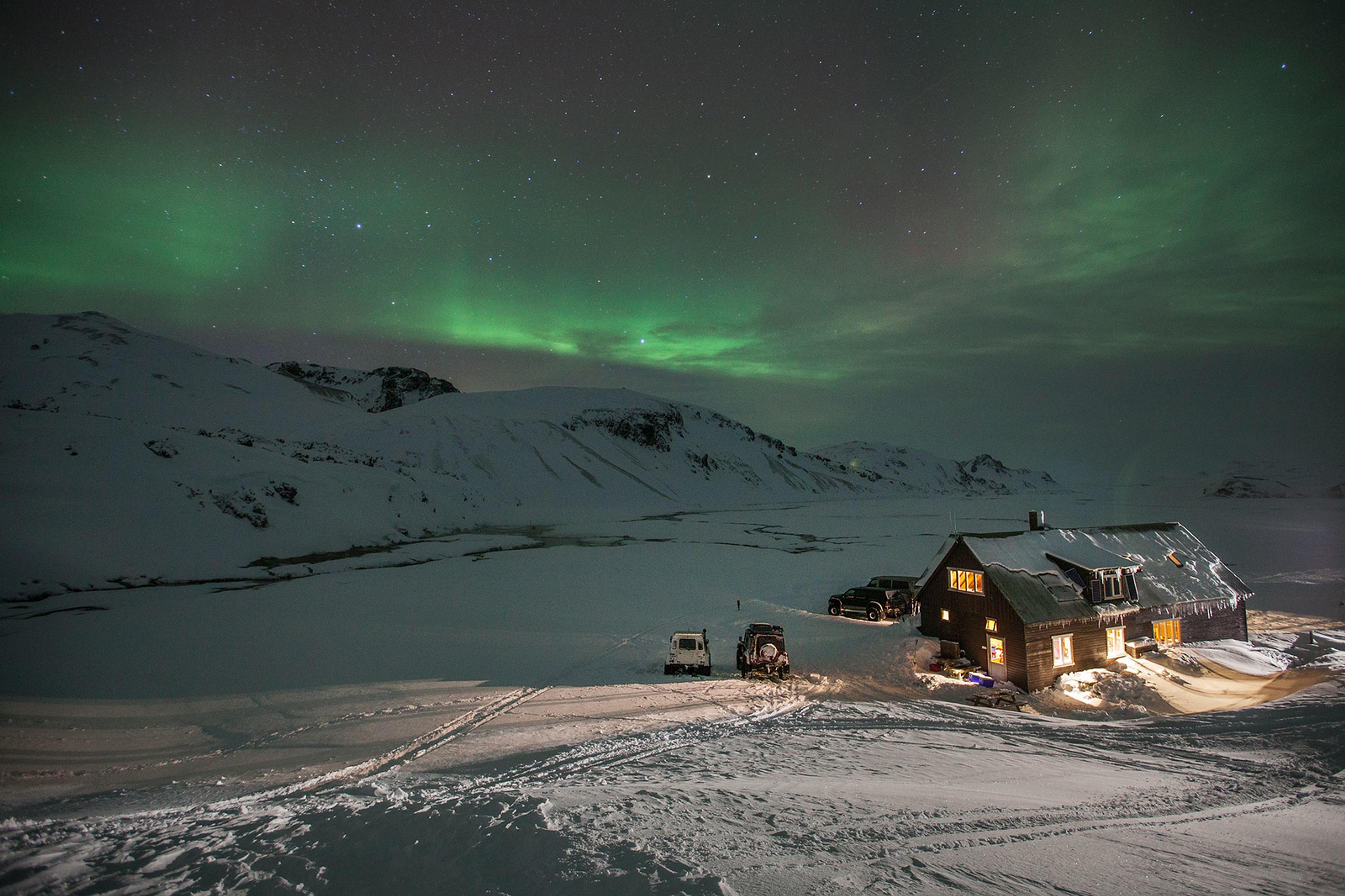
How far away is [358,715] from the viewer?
13.3 m

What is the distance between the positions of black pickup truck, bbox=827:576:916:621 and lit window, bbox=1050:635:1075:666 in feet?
21.2

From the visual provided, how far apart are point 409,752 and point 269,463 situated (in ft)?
150

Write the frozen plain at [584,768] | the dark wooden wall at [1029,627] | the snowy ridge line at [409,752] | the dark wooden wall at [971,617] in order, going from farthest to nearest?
1. the dark wooden wall at [971,617]
2. the dark wooden wall at [1029,627]
3. the snowy ridge line at [409,752]
4. the frozen plain at [584,768]

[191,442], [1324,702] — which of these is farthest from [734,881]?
[191,442]

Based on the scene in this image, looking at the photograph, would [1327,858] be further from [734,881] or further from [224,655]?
[224,655]

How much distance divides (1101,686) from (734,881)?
17764 millimetres

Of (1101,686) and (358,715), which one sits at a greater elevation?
(358,715)

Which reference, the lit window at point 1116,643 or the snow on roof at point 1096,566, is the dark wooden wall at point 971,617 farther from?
the lit window at point 1116,643

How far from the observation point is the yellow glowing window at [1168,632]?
21.6 metres

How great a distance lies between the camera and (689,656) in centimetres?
1812

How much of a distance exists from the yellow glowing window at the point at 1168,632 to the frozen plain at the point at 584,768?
5.68 metres

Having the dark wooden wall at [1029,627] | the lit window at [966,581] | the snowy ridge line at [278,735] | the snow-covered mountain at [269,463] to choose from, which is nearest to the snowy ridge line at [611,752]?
the snowy ridge line at [278,735]

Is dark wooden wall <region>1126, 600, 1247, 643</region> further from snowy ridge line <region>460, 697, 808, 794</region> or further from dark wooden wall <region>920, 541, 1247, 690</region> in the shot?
snowy ridge line <region>460, 697, 808, 794</region>

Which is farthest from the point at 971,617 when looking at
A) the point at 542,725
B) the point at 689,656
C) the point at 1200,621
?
the point at 542,725
